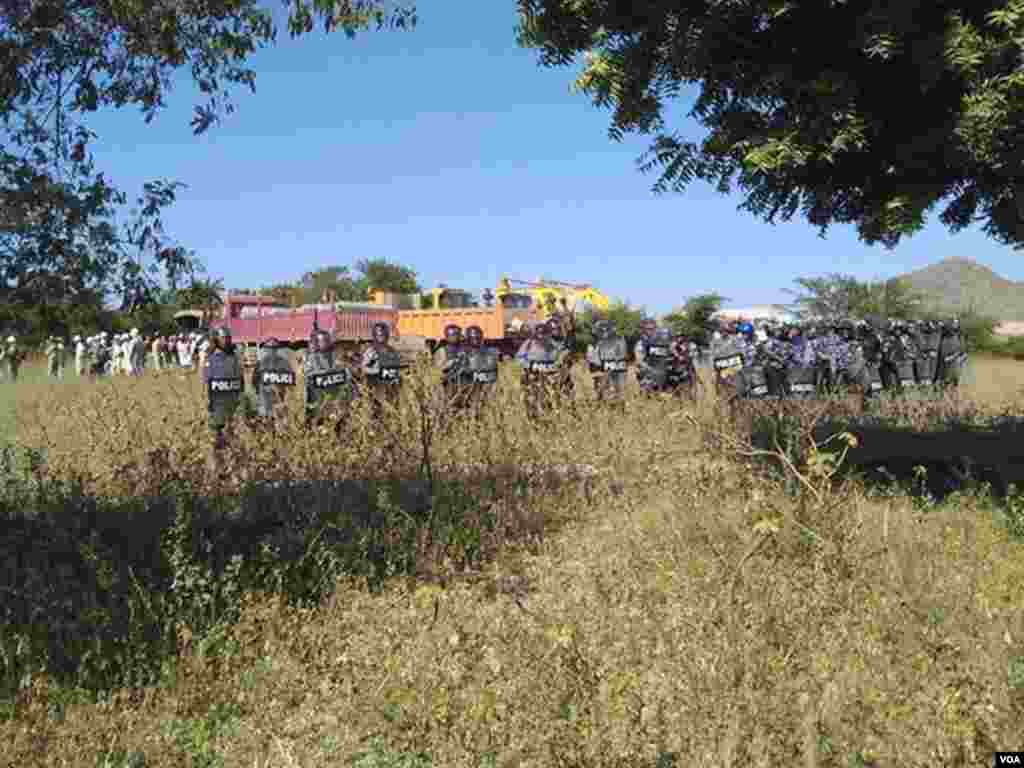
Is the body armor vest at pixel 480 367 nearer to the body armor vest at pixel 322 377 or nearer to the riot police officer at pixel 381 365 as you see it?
the riot police officer at pixel 381 365

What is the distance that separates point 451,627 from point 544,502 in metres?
2.88

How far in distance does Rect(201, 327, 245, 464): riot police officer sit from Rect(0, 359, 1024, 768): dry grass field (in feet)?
6.44

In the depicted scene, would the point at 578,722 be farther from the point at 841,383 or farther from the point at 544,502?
the point at 841,383

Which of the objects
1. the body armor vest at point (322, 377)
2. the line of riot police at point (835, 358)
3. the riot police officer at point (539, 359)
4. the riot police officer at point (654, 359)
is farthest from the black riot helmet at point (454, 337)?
the line of riot police at point (835, 358)

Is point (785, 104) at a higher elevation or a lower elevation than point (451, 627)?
higher

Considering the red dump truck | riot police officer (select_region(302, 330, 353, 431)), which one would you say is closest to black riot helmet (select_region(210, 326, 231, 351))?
riot police officer (select_region(302, 330, 353, 431))

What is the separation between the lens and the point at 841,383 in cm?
1487

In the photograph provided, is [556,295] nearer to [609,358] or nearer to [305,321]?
[305,321]

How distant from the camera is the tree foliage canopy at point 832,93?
522cm

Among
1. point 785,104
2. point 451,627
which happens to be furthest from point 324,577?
point 785,104

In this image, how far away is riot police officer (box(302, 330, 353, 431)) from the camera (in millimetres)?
10492

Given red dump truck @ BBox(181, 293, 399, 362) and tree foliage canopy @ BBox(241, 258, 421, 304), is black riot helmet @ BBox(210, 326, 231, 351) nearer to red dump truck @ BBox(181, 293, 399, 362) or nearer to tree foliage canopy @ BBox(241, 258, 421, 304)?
red dump truck @ BBox(181, 293, 399, 362)

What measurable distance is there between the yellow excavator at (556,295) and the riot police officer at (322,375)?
1398cm

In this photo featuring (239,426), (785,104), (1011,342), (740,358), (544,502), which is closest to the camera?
(785,104)
